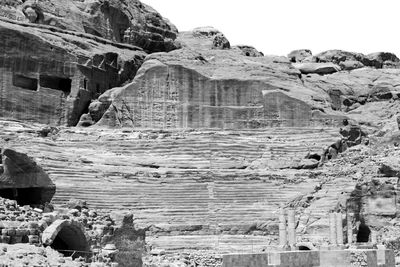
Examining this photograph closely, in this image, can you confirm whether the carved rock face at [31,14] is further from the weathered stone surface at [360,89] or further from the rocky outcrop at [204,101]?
the weathered stone surface at [360,89]

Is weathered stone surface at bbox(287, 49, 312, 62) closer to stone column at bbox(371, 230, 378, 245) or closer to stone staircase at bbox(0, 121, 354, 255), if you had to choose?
stone staircase at bbox(0, 121, 354, 255)

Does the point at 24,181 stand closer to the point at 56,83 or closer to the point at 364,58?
the point at 56,83

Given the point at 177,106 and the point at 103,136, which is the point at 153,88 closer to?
the point at 177,106

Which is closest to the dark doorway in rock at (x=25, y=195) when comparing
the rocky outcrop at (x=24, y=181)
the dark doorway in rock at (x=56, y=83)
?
the rocky outcrop at (x=24, y=181)

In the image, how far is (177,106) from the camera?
172 ft

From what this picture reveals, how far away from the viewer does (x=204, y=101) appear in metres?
52.9

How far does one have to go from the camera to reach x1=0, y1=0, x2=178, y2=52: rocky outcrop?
57438mm

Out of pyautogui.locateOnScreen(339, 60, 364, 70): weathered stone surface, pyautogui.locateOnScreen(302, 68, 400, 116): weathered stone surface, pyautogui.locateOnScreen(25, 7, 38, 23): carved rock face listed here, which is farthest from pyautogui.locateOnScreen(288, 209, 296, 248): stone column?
pyautogui.locateOnScreen(339, 60, 364, 70): weathered stone surface

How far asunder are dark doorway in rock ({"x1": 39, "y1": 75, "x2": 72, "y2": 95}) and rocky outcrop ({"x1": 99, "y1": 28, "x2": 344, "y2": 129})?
3250mm

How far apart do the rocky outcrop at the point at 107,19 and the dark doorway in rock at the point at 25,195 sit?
68.9 ft

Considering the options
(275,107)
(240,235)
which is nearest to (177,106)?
(275,107)

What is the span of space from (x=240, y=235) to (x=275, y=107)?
16723 millimetres

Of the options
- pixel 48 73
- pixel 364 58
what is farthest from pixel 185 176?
pixel 364 58

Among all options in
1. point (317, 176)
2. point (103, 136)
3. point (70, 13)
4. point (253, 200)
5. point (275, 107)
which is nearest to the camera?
point (253, 200)
